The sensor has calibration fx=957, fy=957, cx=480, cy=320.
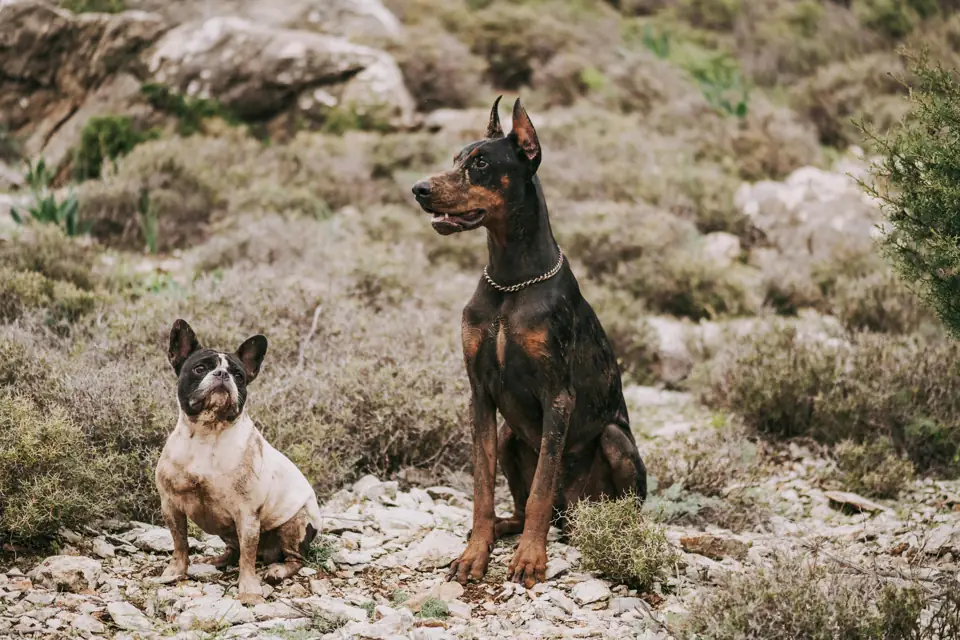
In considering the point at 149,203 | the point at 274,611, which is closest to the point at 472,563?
the point at 274,611

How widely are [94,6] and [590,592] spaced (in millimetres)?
12780

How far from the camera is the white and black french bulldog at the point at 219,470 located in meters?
3.75

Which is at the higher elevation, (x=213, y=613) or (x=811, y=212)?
(x=213, y=613)

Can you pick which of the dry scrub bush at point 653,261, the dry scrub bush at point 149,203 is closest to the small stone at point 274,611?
the dry scrub bush at point 653,261

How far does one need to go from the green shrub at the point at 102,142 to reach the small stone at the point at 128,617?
9.26 m

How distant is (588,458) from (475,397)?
697mm

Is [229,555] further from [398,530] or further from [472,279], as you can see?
[472,279]

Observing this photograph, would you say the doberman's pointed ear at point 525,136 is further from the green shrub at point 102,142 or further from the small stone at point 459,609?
the green shrub at point 102,142

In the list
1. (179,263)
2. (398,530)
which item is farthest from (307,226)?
(398,530)

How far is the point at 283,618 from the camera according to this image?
146 inches

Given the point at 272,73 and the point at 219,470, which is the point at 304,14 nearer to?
the point at 272,73

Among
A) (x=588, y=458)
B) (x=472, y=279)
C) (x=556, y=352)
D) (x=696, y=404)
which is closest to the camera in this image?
(x=556, y=352)

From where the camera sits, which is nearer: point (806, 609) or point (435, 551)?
point (806, 609)

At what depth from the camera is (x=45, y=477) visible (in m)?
4.22
